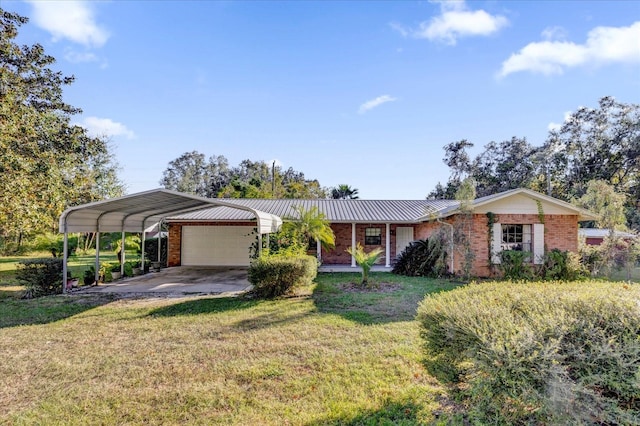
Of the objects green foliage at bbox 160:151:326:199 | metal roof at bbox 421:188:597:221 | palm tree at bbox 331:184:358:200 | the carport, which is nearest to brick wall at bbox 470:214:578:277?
metal roof at bbox 421:188:597:221

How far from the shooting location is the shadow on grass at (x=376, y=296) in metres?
8.13

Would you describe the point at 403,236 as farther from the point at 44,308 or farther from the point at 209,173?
the point at 209,173

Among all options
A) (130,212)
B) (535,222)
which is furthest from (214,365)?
(535,222)

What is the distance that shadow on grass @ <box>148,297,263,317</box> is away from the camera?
336 inches

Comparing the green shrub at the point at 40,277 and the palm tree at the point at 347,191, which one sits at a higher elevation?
the palm tree at the point at 347,191

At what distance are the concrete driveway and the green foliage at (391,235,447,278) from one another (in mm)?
7044

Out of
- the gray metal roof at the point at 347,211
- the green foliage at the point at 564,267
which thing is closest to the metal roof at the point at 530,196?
the gray metal roof at the point at 347,211

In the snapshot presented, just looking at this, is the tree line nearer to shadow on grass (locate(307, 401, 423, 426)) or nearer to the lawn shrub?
the lawn shrub

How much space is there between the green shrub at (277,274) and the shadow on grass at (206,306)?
1.68 ft

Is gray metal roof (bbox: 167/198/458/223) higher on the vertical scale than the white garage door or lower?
higher

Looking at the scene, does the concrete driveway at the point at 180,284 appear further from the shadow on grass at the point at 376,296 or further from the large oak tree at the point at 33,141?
the large oak tree at the point at 33,141

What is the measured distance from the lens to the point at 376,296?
10367 millimetres

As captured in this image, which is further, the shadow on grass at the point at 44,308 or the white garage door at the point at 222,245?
the white garage door at the point at 222,245

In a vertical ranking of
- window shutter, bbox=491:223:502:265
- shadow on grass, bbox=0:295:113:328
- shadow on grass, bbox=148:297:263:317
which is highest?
window shutter, bbox=491:223:502:265
